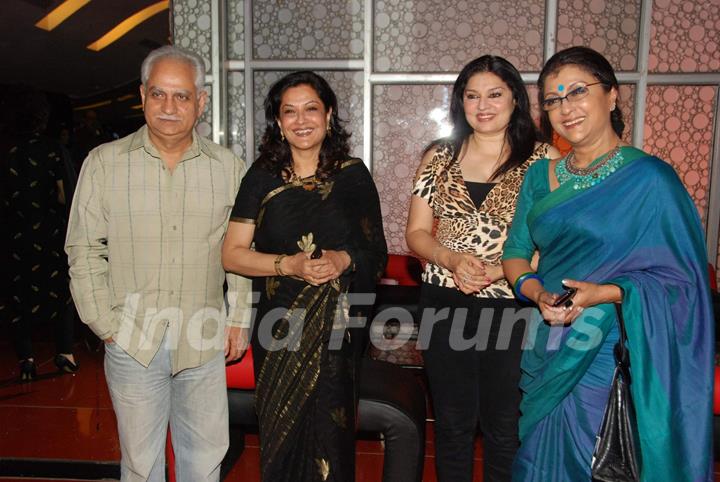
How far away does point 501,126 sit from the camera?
1985mm

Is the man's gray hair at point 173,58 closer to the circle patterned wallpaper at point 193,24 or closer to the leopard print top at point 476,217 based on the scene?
the leopard print top at point 476,217

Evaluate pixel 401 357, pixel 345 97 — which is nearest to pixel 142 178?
pixel 401 357

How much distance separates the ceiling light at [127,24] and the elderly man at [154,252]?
6.53 meters

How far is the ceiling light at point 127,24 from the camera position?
25.4 ft

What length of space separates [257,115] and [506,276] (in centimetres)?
277

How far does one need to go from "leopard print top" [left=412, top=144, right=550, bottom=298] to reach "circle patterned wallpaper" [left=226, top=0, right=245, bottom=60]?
8.39 ft

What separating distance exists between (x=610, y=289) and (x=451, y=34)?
9.83 ft

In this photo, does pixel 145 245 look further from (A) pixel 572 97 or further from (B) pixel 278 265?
(A) pixel 572 97

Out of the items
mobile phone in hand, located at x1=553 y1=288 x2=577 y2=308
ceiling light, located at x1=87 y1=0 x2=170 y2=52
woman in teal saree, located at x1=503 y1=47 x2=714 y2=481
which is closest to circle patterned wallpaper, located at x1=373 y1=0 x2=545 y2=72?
woman in teal saree, located at x1=503 y1=47 x2=714 y2=481

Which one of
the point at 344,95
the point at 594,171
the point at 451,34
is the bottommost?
the point at 594,171

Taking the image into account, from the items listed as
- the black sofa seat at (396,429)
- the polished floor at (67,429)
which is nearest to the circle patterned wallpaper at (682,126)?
the polished floor at (67,429)

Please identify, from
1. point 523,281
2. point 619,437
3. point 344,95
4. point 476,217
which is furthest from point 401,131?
point 619,437

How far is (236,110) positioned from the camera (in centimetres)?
416

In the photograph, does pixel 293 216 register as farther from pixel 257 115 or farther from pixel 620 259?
pixel 257 115
